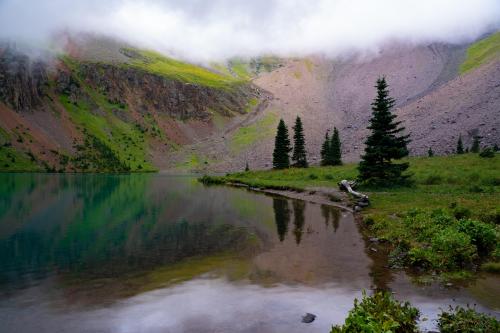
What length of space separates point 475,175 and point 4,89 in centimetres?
20215

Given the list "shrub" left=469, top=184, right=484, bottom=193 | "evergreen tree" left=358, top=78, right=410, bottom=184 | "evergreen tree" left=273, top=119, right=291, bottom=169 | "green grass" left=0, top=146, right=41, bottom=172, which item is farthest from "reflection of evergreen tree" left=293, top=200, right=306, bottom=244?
"green grass" left=0, top=146, right=41, bottom=172

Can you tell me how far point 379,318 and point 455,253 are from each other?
1008 cm

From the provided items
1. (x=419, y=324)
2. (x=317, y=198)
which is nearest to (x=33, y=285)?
(x=419, y=324)

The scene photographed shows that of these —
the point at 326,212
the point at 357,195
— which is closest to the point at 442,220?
the point at 326,212

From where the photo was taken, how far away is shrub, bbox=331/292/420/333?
34.1ft

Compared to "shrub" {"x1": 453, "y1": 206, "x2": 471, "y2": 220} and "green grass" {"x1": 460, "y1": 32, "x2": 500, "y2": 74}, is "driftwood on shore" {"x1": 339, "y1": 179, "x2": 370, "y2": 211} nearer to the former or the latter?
"shrub" {"x1": 453, "y1": 206, "x2": 471, "y2": 220}

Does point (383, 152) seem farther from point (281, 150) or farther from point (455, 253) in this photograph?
point (281, 150)

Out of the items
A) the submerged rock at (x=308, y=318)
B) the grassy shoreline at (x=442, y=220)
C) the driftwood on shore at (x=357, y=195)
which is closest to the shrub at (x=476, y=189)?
the grassy shoreline at (x=442, y=220)

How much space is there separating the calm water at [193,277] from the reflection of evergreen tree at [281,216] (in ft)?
0.89

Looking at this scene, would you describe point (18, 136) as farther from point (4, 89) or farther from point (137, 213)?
point (137, 213)

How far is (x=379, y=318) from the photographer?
448 inches

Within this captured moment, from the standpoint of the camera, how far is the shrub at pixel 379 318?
34.1 feet

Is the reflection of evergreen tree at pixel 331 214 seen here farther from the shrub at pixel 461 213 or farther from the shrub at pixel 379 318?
the shrub at pixel 379 318

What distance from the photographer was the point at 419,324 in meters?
12.7
